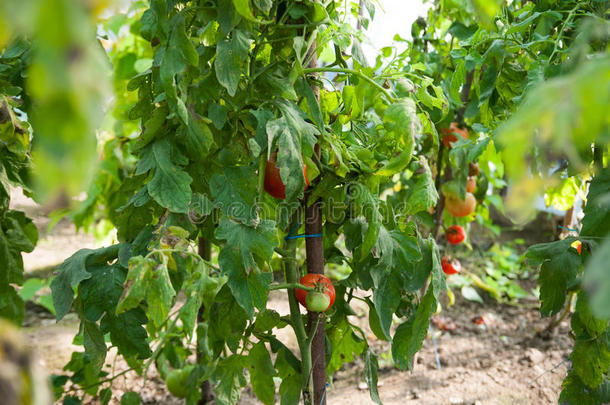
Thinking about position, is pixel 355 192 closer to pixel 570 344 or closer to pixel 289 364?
pixel 289 364

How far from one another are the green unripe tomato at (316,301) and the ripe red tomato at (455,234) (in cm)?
123

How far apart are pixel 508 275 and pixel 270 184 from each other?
2576 mm

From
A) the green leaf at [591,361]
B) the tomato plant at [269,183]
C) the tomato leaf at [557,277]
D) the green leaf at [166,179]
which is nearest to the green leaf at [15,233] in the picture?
the tomato plant at [269,183]

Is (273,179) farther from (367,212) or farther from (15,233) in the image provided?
(15,233)

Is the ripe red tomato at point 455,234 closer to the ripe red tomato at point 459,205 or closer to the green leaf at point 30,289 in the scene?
the ripe red tomato at point 459,205

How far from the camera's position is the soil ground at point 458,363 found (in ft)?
6.13

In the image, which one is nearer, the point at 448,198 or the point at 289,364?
the point at 289,364

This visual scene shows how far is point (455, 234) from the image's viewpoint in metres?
2.09

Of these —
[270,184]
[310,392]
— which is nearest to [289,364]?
[310,392]

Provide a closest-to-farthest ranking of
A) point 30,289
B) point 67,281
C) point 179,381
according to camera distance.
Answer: point 67,281, point 179,381, point 30,289

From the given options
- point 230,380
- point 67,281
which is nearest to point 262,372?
point 230,380

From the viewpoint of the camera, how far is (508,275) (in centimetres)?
313

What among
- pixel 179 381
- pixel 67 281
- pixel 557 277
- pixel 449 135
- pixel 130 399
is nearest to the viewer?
pixel 67 281

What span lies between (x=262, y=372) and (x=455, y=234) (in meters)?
1.24
